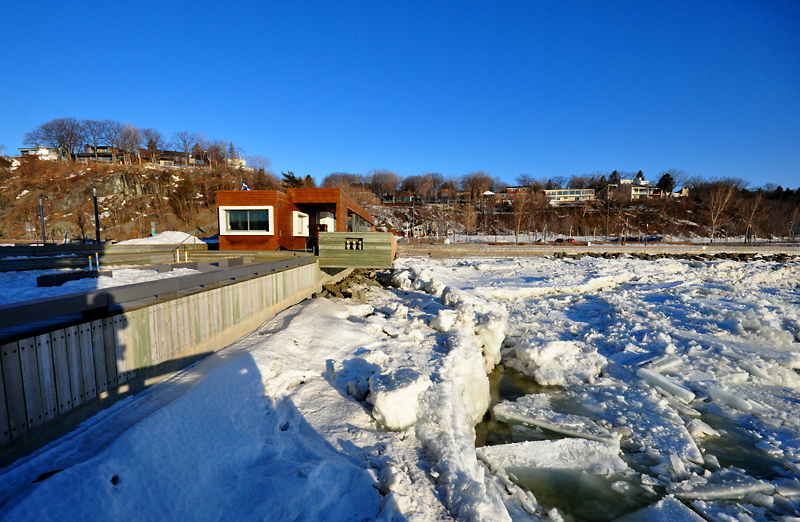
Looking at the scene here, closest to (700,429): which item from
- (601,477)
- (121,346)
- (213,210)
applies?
(601,477)

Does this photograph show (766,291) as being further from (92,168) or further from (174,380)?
(92,168)

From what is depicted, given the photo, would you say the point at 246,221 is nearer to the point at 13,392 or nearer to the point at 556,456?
the point at 13,392

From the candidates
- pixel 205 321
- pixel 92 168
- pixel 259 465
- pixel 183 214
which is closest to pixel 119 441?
pixel 259 465

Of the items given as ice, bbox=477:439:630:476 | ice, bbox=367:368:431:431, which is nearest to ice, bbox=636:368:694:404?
ice, bbox=477:439:630:476

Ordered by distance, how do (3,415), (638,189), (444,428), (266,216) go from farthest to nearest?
1. (638,189)
2. (266,216)
3. (444,428)
4. (3,415)

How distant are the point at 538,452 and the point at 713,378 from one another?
623 cm

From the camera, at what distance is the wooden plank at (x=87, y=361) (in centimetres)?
366

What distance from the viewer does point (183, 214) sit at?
53031mm

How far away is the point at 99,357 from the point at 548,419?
7649 mm

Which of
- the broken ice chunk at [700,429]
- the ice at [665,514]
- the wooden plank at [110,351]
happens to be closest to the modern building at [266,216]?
the wooden plank at [110,351]

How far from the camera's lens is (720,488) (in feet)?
17.3

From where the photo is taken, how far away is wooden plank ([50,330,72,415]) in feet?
11.1

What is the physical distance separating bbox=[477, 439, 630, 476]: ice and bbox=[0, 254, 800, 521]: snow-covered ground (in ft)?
0.10

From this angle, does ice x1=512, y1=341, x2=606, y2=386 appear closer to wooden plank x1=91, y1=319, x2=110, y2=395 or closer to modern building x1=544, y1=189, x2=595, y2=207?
wooden plank x1=91, y1=319, x2=110, y2=395
